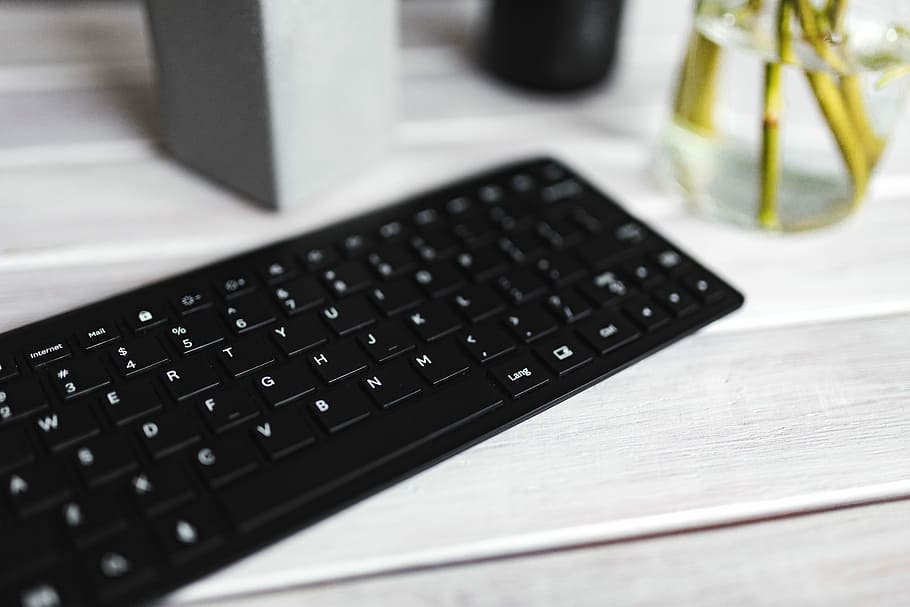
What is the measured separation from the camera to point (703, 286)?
0.37m

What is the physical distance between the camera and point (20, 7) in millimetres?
565

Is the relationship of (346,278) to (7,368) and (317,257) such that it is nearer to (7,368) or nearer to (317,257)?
(317,257)

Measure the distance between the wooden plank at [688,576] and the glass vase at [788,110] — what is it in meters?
0.18

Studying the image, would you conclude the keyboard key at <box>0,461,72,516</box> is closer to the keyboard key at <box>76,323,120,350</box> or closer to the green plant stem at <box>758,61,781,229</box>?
the keyboard key at <box>76,323,120,350</box>

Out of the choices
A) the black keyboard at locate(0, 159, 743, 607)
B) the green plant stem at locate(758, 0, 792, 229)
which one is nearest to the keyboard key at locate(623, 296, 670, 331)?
the black keyboard at locate(0, 159, 743, 607)

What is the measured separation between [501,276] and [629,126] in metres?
0.19

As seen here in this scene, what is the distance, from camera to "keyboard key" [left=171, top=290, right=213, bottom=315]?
339 mm

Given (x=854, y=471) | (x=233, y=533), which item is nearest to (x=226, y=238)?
(x=233, y=533)

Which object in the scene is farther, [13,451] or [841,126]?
[841,126]

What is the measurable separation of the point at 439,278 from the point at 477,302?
2cm

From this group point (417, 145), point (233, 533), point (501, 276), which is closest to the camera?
point (233, 533)

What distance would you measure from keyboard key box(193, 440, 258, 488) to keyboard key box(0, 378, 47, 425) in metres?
0.06

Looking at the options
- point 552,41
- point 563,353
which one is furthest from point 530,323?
point 552,41

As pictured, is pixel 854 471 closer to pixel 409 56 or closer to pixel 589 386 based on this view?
pixel 589 386
